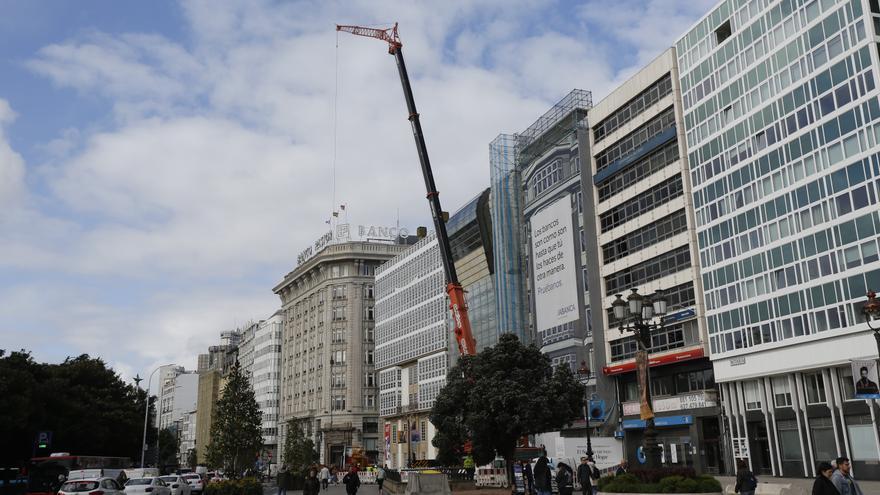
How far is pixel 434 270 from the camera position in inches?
3558

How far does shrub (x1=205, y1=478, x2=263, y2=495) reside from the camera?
113 feet

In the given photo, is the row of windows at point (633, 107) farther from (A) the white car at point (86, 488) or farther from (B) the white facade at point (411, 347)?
(A) the white car at point (86, 488)

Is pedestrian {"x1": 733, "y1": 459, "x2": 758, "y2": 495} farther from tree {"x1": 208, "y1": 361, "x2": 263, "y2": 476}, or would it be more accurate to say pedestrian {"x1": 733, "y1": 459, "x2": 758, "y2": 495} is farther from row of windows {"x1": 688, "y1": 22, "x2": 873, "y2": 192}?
row of windows {"x1": 688, "y1": 22, "x2": 873, "y2": 192}

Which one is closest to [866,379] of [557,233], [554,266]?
[554,266]

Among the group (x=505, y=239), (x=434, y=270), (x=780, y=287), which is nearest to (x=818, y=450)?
(x=780, y=287)

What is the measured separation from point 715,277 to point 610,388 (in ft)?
45.3

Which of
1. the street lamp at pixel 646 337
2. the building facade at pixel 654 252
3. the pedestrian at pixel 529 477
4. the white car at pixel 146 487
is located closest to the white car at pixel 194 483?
the white car at pixel 146 487

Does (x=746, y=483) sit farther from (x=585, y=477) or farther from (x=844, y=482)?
(x=844, y=482)

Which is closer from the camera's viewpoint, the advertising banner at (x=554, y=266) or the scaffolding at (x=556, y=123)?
the advertising banner at (x=554, y=266)

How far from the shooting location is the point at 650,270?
185 ft

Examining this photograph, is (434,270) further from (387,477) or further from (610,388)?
(387,477)

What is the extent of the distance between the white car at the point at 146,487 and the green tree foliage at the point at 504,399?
15.5 meters

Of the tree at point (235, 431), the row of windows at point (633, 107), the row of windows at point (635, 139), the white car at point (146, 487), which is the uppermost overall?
the row of windows at point (633, 107)

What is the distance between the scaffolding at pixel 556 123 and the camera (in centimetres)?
6706
